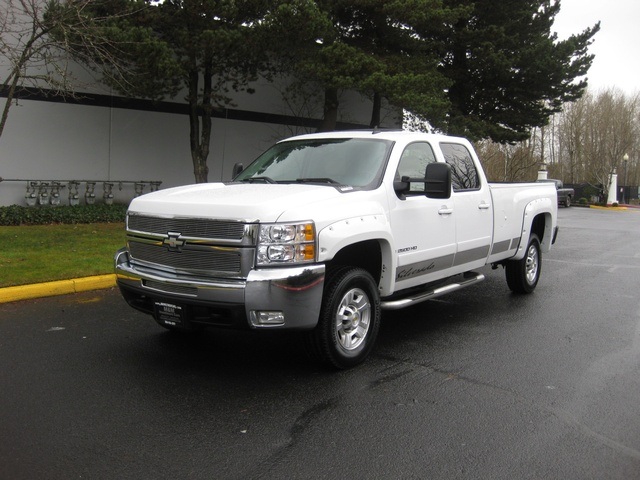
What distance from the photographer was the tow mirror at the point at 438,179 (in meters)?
5.29

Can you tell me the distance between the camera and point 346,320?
16.1 ft

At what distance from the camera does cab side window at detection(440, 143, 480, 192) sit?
6502mm

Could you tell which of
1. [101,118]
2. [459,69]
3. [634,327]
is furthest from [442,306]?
[459,69]

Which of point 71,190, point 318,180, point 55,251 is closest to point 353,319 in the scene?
point 318,180

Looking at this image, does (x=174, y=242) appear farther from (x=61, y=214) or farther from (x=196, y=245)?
(x=61, y=214)

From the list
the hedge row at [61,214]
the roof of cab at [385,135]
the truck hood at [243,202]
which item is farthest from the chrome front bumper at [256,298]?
the hedge row at [61,214]

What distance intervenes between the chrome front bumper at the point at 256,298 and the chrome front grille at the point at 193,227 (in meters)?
0.34

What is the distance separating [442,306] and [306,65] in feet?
30.8

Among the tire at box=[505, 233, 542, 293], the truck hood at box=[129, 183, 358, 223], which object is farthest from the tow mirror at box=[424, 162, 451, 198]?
the tire at box=[505, 233, 542, 293]

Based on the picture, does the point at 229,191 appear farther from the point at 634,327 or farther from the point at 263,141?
the point at 263,141

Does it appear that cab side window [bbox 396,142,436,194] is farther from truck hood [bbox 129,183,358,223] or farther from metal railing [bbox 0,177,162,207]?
metal railing [bbox 0,177,162,207]

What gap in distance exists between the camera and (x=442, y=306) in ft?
24.9

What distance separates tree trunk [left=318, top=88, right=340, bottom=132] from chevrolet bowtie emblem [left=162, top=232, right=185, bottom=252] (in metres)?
14.5

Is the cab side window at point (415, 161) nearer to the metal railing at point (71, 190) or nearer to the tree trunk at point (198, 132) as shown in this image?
the tree trunk at point (198, 132)
